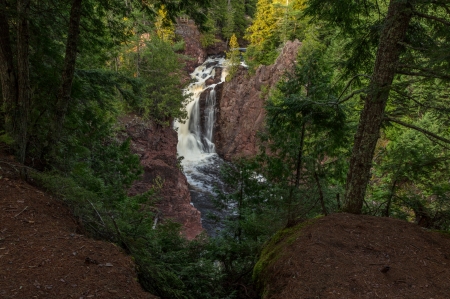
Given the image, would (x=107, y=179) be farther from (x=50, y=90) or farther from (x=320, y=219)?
(x=320, y=219)

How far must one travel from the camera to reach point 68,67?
4.61m

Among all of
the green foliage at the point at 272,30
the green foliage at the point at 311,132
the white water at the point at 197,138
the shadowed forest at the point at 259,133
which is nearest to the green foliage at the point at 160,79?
the white water at the point at 197,138

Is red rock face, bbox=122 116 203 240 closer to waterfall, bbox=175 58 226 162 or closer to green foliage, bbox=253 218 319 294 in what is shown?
waterfall, bbox=175 58 226 162

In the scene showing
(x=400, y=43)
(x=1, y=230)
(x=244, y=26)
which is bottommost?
(x=1, y=230)

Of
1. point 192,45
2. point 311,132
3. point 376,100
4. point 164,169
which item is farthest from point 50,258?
point 192,45

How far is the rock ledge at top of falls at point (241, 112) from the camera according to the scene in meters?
24.8

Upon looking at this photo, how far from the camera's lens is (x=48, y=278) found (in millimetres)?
2398

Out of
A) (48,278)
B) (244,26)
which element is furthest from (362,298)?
(244,26)

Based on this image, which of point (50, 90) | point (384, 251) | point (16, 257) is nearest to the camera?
→ point (16, 257)

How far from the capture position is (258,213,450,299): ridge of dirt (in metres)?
2.92

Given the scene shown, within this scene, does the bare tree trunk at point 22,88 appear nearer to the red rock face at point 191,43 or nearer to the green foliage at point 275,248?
the green foliage at point 275,248

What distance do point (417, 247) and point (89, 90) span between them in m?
6.13

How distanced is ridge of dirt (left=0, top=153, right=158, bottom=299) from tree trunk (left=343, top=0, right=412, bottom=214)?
3624mm

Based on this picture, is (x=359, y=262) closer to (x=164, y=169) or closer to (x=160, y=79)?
(x=164, y=169)
